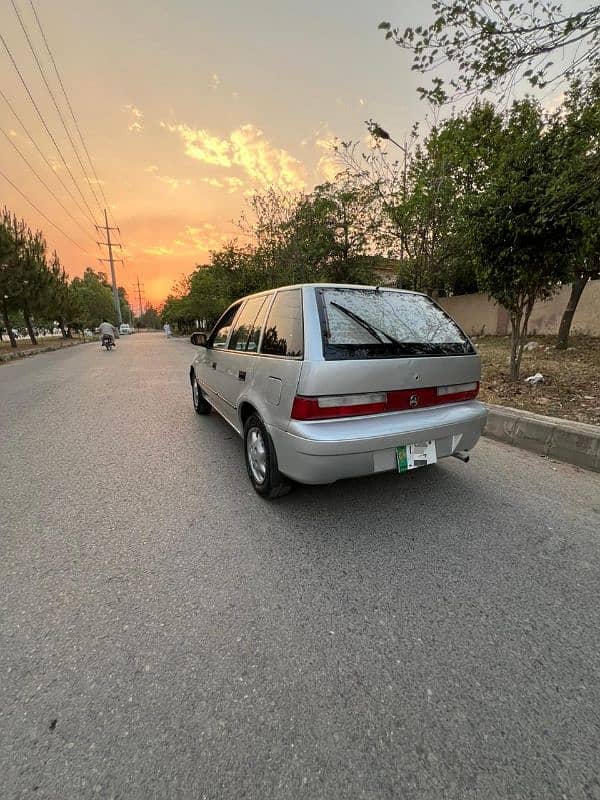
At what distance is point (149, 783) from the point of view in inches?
44.6

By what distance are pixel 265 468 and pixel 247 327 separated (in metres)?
1.50

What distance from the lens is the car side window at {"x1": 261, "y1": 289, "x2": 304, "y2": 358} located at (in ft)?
8.30

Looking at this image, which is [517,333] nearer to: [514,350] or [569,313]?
[514,350]

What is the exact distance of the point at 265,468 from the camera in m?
2.76

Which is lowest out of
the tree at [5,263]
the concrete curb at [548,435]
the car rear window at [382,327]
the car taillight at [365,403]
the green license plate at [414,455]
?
the concrete curb at [548,435]

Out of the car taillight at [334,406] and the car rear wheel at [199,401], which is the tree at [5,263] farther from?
the car taillight at [334,406]

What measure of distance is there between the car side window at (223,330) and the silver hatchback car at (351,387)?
0.96 metres

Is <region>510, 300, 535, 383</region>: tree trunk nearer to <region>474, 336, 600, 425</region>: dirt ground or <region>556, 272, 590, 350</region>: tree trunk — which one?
<region>474, 336, 600, 425</region>: dirt ground

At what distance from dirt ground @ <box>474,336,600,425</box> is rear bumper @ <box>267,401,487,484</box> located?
9.12 ft

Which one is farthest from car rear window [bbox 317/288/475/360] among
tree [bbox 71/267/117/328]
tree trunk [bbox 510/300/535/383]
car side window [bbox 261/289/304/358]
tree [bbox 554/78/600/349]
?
tree [bbox 71/267/117/328]

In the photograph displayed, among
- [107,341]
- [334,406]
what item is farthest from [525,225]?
[107,341]

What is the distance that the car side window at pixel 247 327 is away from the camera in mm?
3351

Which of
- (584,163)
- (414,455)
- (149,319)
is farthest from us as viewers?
(149,319)

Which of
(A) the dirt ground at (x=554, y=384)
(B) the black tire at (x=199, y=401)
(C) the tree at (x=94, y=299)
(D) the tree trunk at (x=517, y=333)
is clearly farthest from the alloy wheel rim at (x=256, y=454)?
(C) the tree at (x=94, y=299)
